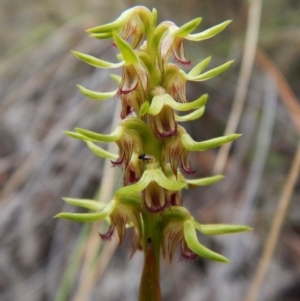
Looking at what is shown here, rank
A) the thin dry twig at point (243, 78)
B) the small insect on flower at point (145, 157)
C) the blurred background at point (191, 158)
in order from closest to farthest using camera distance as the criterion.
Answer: the small insect on flower at point (145, 157) < the thin dry twig at point (243, 78) < the blurred background at point (191, 158)

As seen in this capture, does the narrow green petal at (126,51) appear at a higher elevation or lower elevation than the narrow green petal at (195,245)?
higher

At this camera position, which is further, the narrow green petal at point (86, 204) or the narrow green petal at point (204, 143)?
the narrow green petal at point (86, 204)

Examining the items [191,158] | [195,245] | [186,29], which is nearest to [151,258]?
[195,245]

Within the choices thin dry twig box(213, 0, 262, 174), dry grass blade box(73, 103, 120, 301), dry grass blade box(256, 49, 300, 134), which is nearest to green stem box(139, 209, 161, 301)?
dry grass blade box(73, 103, 120, 301)

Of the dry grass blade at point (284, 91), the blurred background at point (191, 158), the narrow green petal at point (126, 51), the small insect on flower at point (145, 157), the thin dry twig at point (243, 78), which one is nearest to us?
the narrow green petal at point (126, 51)

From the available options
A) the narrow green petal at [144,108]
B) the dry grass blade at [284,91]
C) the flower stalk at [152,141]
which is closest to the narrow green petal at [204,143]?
the flower stalk at [152,141]

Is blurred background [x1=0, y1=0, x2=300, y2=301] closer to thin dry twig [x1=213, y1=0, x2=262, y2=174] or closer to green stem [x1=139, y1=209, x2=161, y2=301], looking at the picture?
thin dry twig [x1=213, y1=0, x2=262, y2=174]

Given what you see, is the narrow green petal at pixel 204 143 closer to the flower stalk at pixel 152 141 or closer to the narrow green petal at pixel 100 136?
the flower stalk at pixel 152 141
